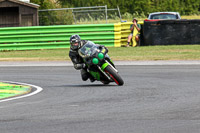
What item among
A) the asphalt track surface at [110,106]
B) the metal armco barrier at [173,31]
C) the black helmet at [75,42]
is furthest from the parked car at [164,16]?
the black helmet at [75,42]

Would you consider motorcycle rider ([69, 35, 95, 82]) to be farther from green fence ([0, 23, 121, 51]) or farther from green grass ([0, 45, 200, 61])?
green fence ([0, 23, 121, 51])

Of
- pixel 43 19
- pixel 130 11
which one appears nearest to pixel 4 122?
pixel 43 19

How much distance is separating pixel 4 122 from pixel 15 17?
1082 inches

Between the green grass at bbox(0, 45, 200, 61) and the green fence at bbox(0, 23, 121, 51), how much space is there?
56 centimetres

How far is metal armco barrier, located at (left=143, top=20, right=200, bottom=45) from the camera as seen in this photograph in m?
23.5

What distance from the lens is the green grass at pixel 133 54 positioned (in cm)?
1992

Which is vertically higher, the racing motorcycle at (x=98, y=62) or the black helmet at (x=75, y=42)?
the black helmet at (x=75, y=42)

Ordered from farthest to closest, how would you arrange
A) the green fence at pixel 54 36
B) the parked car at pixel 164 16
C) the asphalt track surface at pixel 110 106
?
the parked car at pixel 164 16
the green fence at pixel 54 36
the asphalt track surface at pixel 110 106

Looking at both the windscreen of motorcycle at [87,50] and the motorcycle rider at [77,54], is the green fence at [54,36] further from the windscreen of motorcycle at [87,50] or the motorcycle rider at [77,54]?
the windscreen of motorcycle at [87,50]

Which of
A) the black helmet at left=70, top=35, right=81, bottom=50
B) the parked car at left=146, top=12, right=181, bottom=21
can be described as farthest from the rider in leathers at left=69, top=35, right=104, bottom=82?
the parked car at left=146, top=12, right=181, bottom=21

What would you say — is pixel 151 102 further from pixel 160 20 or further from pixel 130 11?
pixel 130 11

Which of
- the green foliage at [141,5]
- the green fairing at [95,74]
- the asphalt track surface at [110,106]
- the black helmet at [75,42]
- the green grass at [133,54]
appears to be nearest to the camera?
the asphalt track surface at [110,106]

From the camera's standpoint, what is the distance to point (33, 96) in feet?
34.6

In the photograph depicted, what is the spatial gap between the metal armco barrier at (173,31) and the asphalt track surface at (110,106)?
9045 millimetres
